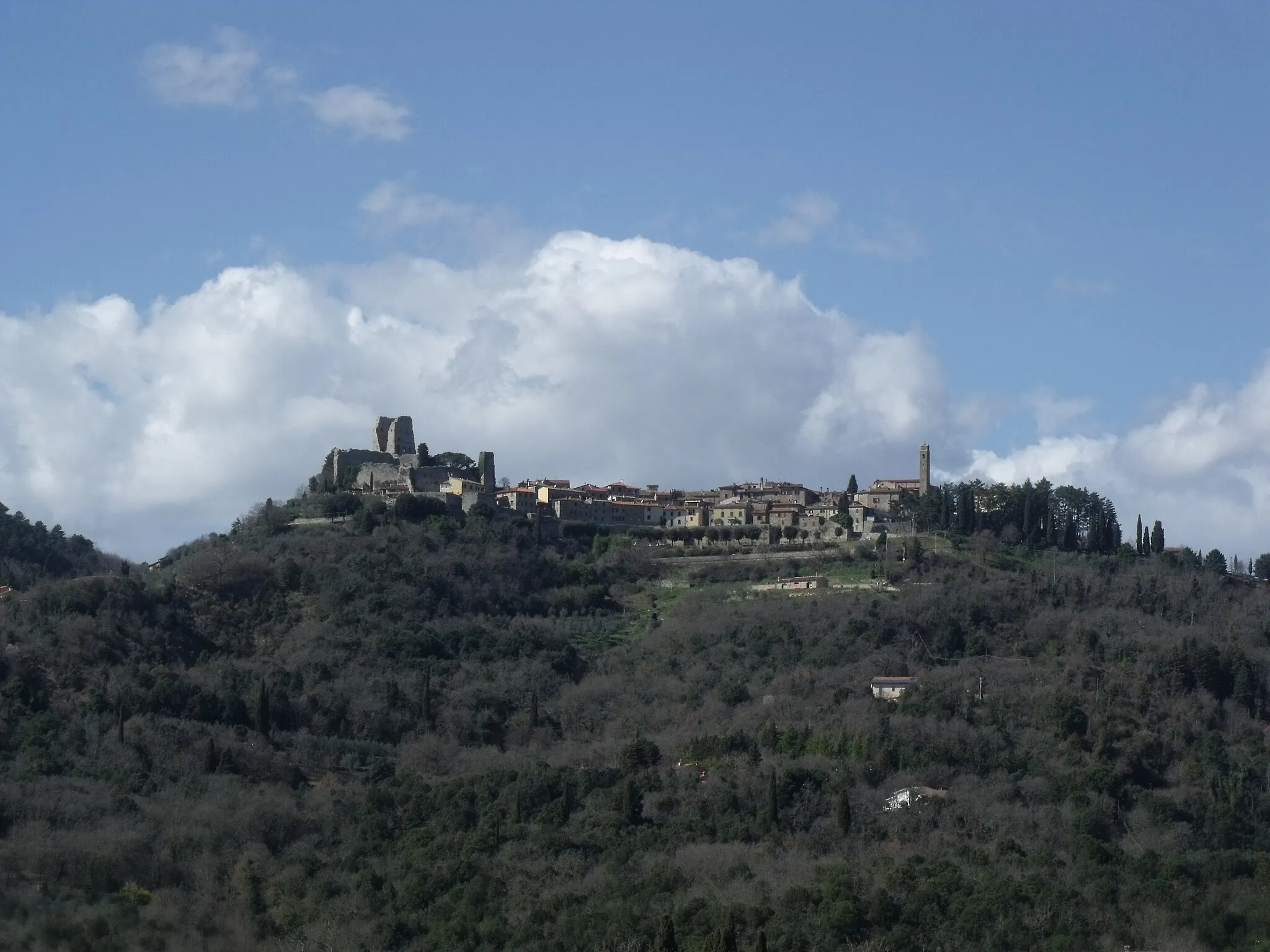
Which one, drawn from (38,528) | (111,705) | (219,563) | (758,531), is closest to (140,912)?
(111,705)

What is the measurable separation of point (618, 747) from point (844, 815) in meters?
10.2

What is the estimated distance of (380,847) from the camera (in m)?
48.2

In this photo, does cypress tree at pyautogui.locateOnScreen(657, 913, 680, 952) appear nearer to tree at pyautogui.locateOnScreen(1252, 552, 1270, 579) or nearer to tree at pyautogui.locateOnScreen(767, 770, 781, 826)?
tree at pyautogui.locateOnScreen(767, 770, 781, 826)

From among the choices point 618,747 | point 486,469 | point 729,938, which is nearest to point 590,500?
point 486,469

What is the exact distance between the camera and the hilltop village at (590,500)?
83.7 meters

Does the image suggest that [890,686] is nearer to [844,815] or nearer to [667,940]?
[844,815]

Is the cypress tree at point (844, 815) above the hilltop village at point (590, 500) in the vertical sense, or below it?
below

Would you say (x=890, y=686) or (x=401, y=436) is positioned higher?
(x=401, y=436)

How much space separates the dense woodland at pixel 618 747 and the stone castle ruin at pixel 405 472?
14.7ft

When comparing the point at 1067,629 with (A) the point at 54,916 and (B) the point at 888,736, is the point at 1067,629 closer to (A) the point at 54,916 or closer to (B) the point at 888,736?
(B) the point at 888,736

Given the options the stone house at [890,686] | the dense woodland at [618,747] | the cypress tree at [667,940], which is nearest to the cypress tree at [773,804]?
the dense woodland at [618,747]

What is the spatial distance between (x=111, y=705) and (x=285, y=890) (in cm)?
1577

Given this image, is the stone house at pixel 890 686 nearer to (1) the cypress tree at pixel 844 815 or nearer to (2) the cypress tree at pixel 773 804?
(2) the cypress tree at pixel 773 804

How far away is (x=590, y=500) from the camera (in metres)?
89.4
